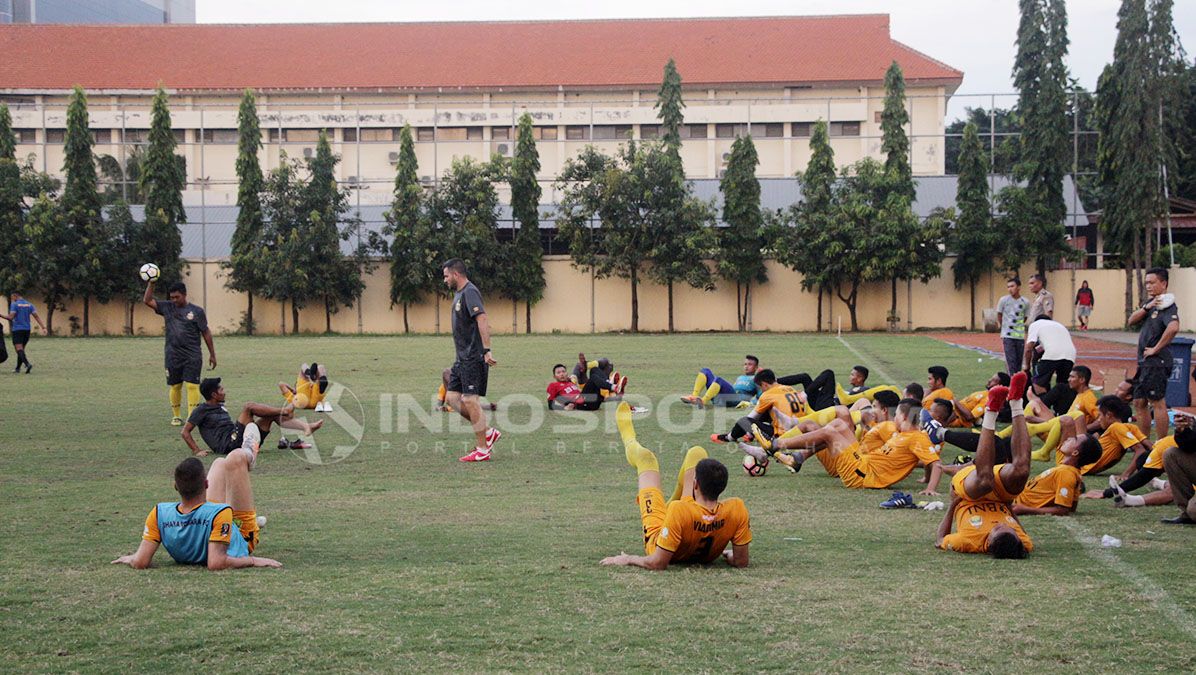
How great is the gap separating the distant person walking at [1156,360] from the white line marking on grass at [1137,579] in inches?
174

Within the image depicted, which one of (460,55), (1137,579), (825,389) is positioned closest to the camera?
(1137,579)

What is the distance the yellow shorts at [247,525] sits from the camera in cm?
715

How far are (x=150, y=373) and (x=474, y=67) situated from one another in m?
40.7

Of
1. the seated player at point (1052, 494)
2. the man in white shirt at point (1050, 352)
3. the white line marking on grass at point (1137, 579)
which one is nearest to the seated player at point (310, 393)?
the man in white shirt at point (1050, 352)

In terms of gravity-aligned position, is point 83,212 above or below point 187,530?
above

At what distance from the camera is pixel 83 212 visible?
146 feet

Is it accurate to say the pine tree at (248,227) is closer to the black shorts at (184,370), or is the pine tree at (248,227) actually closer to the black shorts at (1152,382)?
the black shorts at (184,370)

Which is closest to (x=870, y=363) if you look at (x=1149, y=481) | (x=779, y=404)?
(x=779, y=404)

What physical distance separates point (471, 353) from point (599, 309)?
3602 centimetres

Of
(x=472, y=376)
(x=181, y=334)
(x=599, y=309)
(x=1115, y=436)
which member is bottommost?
(x=1115, y=436)

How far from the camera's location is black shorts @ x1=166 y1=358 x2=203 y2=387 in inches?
560

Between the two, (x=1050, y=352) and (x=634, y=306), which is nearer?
(x=1050, y=352)

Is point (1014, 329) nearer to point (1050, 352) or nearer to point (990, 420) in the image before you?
point (1050, 352)

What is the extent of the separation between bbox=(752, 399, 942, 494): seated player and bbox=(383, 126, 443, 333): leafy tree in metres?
35.4
